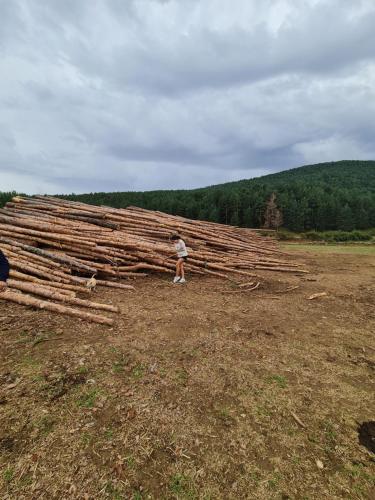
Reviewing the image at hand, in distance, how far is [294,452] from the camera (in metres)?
2.42

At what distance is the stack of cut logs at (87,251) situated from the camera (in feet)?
19.0

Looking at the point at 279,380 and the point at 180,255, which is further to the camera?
the point at 180,255

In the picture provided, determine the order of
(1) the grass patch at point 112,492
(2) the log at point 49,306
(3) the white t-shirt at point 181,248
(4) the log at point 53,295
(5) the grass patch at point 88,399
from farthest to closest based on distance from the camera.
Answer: (3) the white t-shirt at point 181,248, (4) the log at point 53,295, (2) the log at point 49,306, (5) the grass patch at point 88,399, (1) the grass patch at point 112,492

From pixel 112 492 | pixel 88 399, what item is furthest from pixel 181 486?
pixel 88 399

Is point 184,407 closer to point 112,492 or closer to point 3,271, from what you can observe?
point 112,492

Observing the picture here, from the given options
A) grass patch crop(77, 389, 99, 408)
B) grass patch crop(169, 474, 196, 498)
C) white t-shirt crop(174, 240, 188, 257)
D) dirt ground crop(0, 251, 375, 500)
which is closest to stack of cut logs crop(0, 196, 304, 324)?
white t-shirt crop(174, 240, 188, 257)

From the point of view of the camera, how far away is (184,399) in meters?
3.02

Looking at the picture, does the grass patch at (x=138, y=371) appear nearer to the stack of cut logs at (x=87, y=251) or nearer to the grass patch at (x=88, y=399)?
the grass patch at (x=88, y=399)

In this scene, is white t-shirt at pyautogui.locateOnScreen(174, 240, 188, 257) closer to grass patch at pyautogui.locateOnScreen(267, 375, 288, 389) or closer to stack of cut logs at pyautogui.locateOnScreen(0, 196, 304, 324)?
stack of cut logs at pyautogui.locateOnScreen(0, 196, 304, 324)

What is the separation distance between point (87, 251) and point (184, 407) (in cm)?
654

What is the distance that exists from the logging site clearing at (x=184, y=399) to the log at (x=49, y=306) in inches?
2.3

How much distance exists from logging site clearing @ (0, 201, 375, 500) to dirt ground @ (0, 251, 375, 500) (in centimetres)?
1

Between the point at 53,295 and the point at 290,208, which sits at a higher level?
Answer: the point at 290,208

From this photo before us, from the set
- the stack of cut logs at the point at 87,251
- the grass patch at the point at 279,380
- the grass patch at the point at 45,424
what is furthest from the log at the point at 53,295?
the grass patch at the point at 279,380
